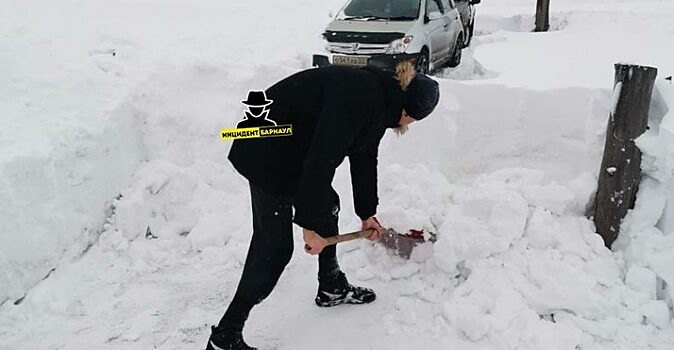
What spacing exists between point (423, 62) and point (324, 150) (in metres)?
6.00

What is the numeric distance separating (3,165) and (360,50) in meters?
5.01

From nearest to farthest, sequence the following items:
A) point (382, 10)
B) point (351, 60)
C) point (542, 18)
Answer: point (351, 60) → point (382, 10) → point (542, 18)

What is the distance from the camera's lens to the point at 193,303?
3543mm

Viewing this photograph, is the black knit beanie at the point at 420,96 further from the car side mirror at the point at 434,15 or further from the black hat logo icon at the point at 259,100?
the car side mirror at the point at 434,15

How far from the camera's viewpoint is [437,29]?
8656mm

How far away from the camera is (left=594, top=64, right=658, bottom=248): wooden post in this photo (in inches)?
139

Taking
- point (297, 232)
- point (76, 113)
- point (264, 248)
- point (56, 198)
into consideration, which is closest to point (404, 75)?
point (264, 248)

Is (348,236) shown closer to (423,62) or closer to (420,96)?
(420,96)

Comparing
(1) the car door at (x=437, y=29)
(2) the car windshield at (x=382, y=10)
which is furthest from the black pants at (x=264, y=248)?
(1) the car door at (x=437, y=29)

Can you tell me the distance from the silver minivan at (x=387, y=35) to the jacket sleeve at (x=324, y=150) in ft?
15.9

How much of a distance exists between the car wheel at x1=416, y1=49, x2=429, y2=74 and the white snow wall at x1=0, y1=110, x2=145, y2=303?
443cm

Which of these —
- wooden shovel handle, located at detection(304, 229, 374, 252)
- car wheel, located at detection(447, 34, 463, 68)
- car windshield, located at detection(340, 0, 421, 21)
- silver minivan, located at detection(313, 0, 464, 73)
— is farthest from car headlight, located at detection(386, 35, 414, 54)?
wooden shovel handle, located at detection(304, 229, 374, 252)

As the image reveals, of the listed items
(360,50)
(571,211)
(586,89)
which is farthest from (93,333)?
(360,50)

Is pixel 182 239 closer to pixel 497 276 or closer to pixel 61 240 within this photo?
pixel 61 240
